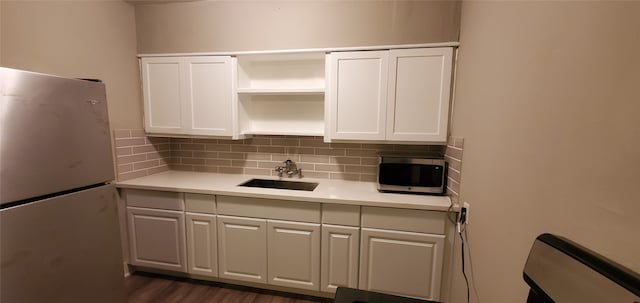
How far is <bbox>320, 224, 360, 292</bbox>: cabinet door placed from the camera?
179 centimetres

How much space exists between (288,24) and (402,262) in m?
2.05

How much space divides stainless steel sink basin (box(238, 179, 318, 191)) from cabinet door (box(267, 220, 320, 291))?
1.51 ft

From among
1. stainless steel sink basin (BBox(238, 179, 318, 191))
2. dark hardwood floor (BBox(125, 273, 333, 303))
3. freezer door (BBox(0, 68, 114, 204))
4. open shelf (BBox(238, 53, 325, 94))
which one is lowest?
dark hardwood floor (BBox(125, 273, 333, 303))

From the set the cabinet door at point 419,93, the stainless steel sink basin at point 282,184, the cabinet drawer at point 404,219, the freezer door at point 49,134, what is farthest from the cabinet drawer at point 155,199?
the cabinet door at point 419,93

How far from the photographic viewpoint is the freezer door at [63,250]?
0.93 meters

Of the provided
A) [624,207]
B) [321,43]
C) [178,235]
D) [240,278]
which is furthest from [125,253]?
[624,207]

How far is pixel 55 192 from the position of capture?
1.06 metres

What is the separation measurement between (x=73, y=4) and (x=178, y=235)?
1878mm

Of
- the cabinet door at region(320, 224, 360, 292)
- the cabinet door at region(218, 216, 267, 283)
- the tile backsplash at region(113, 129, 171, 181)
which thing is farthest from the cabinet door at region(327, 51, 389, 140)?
the tile backsplash at region(113, 129, 171, 181)

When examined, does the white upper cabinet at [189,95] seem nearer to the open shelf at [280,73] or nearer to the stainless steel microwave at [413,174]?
the open shelf at [280,73]

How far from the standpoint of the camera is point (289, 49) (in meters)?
2.09

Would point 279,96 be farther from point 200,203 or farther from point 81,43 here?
point 81,43

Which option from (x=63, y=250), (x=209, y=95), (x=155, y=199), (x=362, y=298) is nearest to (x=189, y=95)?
(x=209, y=95)

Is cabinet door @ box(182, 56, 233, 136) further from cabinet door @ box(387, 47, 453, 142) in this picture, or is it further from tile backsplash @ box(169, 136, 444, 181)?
cabinet door @ box(387, 47, 453, 142)
